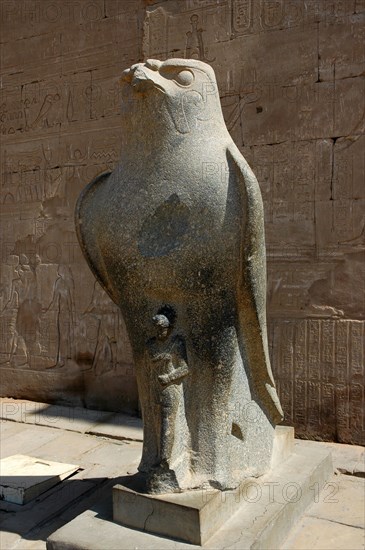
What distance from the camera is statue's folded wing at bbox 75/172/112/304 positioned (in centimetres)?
276

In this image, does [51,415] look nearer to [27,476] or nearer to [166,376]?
[27,476]

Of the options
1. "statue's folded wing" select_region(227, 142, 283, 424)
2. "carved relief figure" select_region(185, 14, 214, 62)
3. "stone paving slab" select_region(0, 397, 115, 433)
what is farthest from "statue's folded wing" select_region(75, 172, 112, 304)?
"carved relief figure" select_region(185, 14, 214, 62)

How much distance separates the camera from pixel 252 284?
2.55m

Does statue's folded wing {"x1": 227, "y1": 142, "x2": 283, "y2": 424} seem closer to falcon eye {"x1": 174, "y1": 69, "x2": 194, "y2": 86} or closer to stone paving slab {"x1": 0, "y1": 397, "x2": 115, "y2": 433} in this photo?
falcon eye {"x1": 174, "y1": 69, "x2": 194, "y2": 86}

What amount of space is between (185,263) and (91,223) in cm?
55

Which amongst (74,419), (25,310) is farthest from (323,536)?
(25,310)

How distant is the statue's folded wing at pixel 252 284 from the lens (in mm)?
2463

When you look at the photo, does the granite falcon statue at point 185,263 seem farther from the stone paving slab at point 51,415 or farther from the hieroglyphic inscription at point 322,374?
the stone paving slab at point 51,415

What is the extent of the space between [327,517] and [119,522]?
126 cm

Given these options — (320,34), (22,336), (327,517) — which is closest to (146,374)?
(327,517)

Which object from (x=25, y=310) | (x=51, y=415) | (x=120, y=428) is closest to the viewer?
(x=120, y=428)

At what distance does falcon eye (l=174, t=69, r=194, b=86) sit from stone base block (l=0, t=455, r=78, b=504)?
2678 mm

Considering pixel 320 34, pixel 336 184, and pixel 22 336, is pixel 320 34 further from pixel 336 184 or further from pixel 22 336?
pixel 22 336

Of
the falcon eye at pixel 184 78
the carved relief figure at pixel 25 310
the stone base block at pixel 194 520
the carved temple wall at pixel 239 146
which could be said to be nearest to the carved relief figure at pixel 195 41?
the carved temple wall at pixel 239 146
